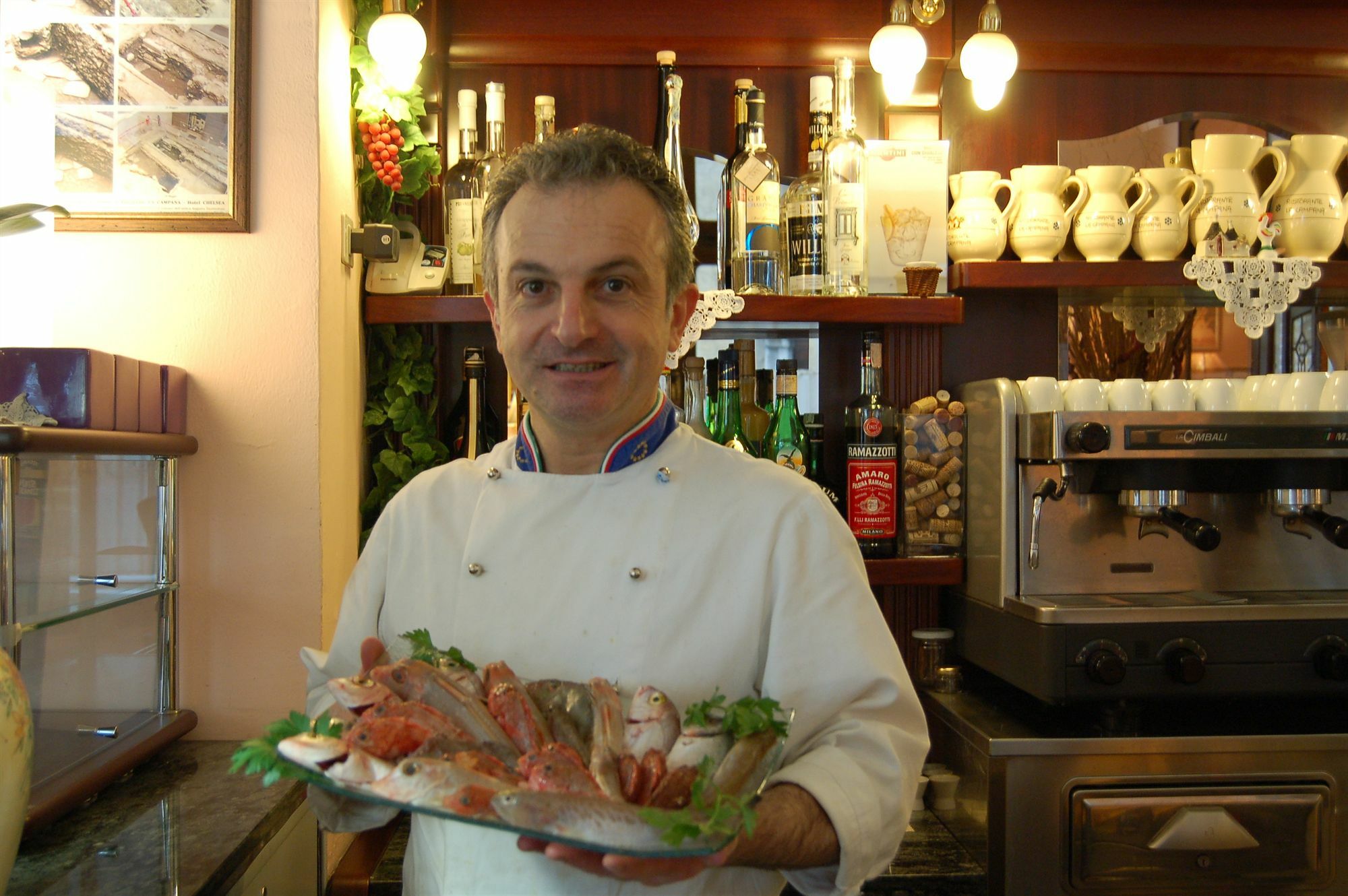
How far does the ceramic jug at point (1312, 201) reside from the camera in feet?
6.77

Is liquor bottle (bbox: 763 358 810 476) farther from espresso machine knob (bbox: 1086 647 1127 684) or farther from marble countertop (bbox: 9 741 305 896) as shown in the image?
marble countertop (bbox: 9 741 305 896)

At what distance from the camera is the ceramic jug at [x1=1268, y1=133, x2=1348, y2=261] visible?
2.06 metres

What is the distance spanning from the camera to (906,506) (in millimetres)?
2047

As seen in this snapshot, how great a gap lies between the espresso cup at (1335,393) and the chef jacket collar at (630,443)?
1.33 metres

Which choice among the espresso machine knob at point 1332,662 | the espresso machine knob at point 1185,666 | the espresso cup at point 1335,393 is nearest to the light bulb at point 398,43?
the espresso machine knob at point 1185,666

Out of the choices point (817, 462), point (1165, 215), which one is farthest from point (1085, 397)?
point (817, 462)

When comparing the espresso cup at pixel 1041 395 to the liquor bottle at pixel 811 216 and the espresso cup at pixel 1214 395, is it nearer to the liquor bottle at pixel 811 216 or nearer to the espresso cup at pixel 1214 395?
the espresso cup at pixel 1214 395

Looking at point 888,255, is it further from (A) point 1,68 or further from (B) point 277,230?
(A) point 1,68

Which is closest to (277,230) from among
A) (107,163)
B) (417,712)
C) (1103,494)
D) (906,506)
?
(107,163)

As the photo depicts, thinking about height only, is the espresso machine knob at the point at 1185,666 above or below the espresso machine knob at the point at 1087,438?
below

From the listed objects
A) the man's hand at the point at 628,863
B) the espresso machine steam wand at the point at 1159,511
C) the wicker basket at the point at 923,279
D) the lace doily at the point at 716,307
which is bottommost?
the man's hand at the point at 628,863

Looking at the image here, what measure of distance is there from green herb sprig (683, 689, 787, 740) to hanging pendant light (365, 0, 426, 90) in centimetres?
135

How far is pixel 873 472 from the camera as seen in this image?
2.01m

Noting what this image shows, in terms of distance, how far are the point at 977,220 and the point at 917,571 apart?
0.70m
